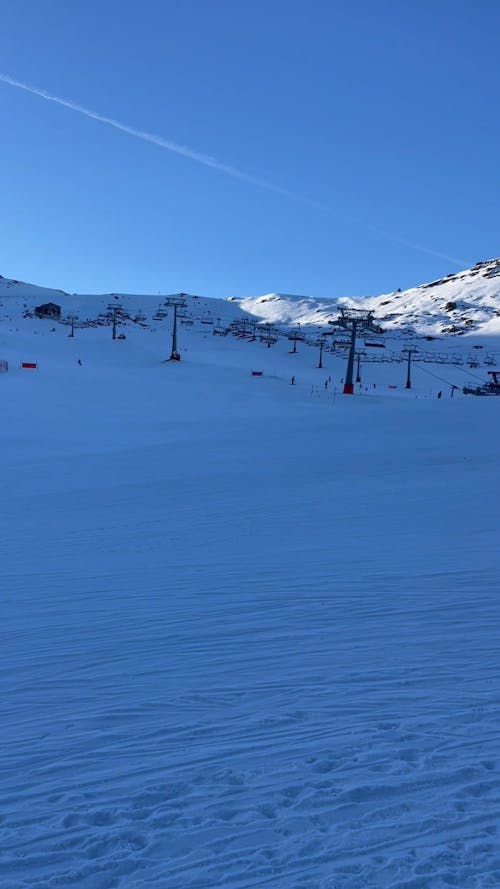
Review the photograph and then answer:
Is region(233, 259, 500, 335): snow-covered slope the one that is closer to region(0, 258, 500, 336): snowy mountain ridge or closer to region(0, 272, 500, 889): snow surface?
region(0, 258, 500, 336): snowy mountain ridge

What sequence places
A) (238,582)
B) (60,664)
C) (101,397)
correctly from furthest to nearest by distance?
(101,397) → (238,582) → (60,664)

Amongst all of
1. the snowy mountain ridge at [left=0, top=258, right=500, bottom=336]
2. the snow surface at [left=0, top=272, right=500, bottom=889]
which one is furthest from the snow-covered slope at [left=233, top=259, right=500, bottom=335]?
the snow surface at [left=0, top=272, right=500, bottom=889]

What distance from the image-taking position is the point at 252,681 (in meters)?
4.77

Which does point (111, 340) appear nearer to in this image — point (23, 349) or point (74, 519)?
point (23, 349)

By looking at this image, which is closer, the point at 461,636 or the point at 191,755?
the point at 191,755

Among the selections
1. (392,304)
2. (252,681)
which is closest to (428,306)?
(392,304)

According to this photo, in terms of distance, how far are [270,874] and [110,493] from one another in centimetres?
1001

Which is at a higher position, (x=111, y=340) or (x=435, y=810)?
(x=111, y=340)

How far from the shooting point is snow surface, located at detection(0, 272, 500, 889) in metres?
3.08

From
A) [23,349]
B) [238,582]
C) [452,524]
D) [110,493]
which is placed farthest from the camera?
[23,349]

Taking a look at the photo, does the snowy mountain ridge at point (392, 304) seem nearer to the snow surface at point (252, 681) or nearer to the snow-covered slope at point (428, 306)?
the snow-covered slope at point (428, 306)

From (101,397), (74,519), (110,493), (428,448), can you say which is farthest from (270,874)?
(101,397)

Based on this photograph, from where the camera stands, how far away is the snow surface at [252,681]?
308 cm

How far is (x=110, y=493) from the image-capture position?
1248cm
